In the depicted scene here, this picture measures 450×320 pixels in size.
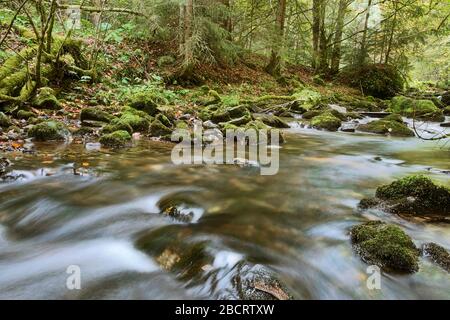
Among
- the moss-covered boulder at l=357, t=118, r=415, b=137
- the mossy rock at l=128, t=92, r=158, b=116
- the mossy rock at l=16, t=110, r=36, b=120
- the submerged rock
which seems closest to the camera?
the submerged rock

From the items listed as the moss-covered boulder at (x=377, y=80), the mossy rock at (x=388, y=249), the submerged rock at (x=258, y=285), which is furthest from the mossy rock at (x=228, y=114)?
the moss-covered boulder at (x=377, y=80)

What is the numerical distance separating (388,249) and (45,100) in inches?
316

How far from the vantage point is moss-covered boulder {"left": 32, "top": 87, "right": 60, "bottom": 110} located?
8625 mm

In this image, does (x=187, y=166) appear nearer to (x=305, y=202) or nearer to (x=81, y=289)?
(x=305, y=202)

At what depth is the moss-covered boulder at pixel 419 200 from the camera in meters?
3.95

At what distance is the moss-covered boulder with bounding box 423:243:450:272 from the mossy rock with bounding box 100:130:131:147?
532 cm

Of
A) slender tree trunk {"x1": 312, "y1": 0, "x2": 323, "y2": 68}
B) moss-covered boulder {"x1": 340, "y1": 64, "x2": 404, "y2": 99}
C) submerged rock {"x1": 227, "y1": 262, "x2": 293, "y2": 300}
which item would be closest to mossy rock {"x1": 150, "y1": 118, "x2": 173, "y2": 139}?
submerged rock {"x1": 227, "y1": 262, "x2": 293, "y2": 300}

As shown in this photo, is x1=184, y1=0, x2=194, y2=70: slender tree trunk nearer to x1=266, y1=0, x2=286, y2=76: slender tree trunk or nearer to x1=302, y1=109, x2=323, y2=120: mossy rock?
x1=302, y1=109, x2=323, y2=120: mossy rock

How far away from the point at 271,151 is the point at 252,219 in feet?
11.9

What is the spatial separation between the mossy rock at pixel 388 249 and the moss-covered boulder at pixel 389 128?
7559 millimetres

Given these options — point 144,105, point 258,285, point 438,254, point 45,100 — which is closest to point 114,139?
point 144,105

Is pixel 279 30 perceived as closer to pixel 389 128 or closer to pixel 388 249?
pixel 389 128

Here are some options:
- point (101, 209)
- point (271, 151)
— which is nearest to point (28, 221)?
point (101, 209)

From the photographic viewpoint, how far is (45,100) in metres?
8.66
